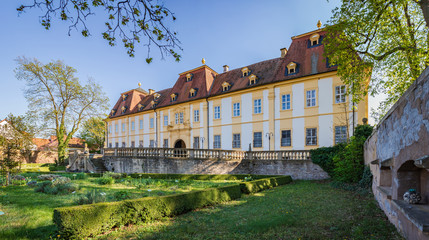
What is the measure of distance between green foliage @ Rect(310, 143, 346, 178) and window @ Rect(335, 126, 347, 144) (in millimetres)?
3055

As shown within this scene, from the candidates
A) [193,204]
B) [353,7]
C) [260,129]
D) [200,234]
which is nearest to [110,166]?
[260,129]

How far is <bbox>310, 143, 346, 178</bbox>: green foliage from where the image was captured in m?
15.1

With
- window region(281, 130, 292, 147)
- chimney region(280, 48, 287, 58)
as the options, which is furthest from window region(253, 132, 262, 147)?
chimney region(280, 48, 287, 58)

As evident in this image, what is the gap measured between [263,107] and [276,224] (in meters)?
17.7

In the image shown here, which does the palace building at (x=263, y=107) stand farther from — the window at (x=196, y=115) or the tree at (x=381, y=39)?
the tree at (x=381, y=39)

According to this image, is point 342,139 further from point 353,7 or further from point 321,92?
point 353,7

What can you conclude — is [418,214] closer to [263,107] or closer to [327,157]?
[327,157]

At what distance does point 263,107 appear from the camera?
22.4 meters

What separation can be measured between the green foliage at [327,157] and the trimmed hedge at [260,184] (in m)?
2.89

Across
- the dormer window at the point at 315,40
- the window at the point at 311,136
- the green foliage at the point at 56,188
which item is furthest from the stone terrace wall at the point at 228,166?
the dormer window at the point at 315,40

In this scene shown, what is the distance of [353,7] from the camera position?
11547 millimetres

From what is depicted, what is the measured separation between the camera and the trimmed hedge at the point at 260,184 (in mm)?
10609

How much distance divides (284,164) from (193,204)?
11418mm

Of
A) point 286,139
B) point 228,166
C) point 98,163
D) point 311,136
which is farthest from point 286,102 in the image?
point 98,163
